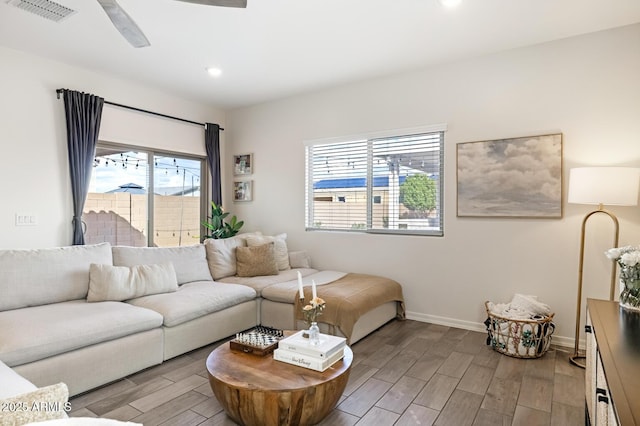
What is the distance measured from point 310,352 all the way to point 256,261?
2.13 metres

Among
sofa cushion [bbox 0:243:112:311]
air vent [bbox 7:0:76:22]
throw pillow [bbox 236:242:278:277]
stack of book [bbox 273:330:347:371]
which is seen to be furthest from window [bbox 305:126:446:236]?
air vent [bbox 7:0:76:22]

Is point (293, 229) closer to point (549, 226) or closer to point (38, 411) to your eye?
point (549, 226)

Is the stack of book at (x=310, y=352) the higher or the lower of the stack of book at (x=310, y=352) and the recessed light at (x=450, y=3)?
the lower

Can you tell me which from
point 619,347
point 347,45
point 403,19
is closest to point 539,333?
point 619,347

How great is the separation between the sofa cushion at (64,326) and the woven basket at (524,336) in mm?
2760

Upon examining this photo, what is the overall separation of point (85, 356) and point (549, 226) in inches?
147

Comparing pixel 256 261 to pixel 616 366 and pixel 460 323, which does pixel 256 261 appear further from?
pixel 616 366

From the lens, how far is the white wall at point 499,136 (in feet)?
10.0

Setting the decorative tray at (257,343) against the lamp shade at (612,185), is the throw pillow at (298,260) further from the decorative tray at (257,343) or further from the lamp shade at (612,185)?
the lamp shade at (612,185)

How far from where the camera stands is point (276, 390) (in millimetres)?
1854

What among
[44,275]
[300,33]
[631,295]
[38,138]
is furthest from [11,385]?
[631,295]

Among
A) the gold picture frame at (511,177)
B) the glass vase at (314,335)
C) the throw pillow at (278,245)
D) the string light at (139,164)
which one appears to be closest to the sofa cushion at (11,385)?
the glass vase at (314,335)

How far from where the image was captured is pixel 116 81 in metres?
4.18

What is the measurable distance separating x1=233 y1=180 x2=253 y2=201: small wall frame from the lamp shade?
395 centimetres
